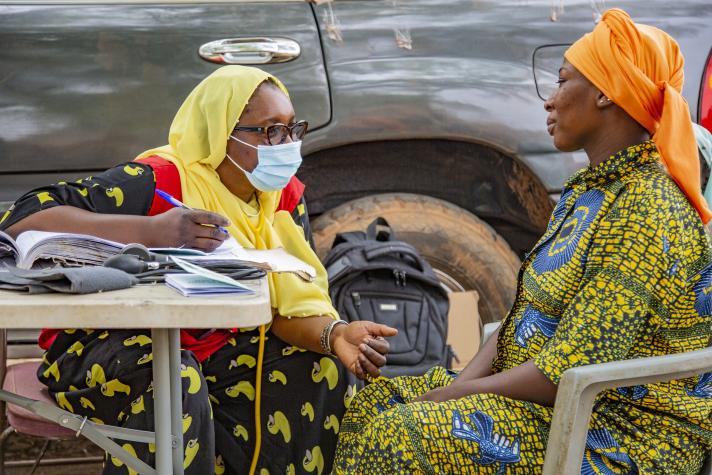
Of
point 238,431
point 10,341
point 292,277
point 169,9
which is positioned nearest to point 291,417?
point 238,431

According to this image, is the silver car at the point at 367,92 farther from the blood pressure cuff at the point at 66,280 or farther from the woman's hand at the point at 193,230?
the blood pressure cuff at the point at 66,280

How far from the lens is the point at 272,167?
2596 millimetres

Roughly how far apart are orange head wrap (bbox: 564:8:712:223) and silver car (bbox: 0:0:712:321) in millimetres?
1382

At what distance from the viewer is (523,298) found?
7.35 feet

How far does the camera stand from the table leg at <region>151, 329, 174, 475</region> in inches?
72.0

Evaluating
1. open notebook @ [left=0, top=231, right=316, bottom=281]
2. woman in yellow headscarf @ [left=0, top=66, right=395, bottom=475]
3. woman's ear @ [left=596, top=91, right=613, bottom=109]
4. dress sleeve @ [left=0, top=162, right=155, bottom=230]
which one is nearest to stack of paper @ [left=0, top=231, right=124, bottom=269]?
open notebook @ [left=0, top=231, right=316, bottom=281]

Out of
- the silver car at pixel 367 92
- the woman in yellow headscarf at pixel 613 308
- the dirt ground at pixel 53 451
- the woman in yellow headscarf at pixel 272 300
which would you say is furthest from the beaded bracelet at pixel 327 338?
the dirt ground at pixel 53 451

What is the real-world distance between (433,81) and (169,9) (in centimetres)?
97

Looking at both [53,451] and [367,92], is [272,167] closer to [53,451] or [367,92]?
[367,92]

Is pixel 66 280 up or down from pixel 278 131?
up

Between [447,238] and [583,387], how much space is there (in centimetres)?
191

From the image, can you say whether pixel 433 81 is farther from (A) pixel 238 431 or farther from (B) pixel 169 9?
(A) pixel 238 431

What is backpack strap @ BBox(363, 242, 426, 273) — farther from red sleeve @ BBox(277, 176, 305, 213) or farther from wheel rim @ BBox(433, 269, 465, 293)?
red sleeve @ BBox(277, 176, 305, 213)

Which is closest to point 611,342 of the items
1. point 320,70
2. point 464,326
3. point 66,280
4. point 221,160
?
point 66,280
